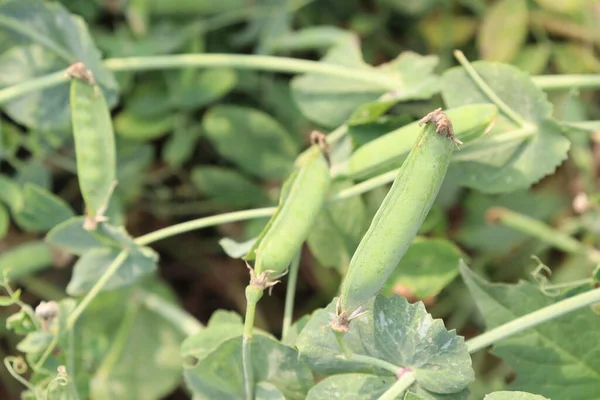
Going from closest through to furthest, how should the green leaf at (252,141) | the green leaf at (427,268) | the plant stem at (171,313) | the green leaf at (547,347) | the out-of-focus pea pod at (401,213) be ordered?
the out-of-focus pea pod at (401,213) < the green leaf at (547,347) < the green leaf at (427,268) < the plant stem at (171,313) < the green leaf at (252,141)

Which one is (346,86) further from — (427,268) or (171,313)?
(171,313)

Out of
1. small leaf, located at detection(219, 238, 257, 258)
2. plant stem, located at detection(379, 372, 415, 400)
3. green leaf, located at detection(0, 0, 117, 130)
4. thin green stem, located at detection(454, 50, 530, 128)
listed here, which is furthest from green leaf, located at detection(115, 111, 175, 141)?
plant stem, located at detection(379, 372, 415, 400)

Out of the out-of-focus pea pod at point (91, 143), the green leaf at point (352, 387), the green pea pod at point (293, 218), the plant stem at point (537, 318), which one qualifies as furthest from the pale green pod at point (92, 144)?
the plant stem at point (537, 318)

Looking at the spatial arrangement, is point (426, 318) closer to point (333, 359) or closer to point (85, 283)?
point (333, 359)

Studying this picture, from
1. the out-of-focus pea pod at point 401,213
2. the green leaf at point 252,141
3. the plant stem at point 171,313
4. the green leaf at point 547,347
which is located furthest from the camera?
the green leaf at point 252,141

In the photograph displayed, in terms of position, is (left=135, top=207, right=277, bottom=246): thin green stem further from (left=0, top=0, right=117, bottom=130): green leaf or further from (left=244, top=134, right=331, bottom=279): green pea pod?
(left=0, top=0, right=117, bottom=130): green leaf

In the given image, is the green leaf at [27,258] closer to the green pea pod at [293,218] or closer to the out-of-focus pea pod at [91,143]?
the out-of-focus pea pod at [91,143]
